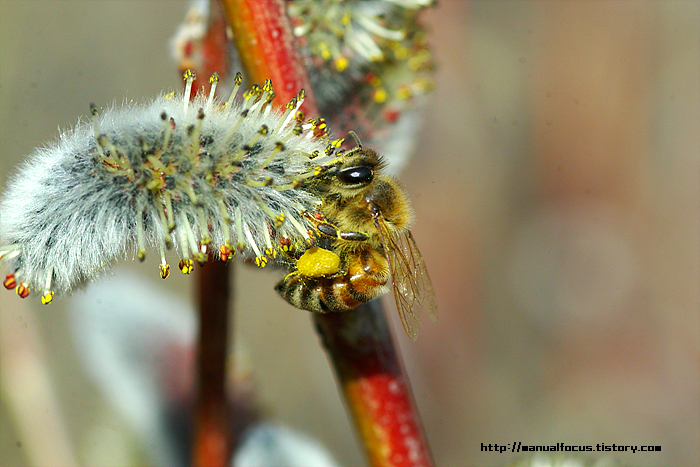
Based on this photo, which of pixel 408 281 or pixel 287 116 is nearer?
pixel 287 116

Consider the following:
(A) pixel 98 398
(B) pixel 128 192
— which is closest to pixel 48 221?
(B) pixel 128 192

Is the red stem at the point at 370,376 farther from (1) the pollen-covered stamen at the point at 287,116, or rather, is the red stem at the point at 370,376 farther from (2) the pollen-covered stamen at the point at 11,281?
(2) the pollen-covered stamen at the point at 11,281

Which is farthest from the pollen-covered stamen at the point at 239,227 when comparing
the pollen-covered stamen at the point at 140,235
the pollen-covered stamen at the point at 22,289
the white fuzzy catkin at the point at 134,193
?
the pollen-covered stamen at the point at 22,289

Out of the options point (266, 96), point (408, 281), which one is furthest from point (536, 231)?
point (266, 96)

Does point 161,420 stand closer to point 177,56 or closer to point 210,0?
point 177,56

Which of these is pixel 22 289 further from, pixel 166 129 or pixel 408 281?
pixel 408 281

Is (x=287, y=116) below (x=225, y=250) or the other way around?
the other way around

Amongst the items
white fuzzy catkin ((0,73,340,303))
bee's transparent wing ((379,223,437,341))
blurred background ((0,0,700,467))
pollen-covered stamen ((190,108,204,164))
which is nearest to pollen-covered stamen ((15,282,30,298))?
white fuzzy catkin ((0,73,340,303))
